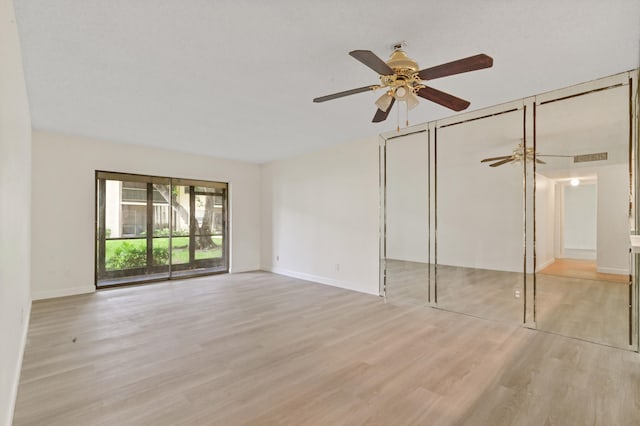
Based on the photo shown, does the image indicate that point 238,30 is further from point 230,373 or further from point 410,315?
point 410,315

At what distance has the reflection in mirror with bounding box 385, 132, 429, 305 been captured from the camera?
4750mm

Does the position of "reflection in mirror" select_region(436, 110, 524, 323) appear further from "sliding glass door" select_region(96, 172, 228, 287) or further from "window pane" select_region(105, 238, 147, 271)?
"window pane" select_region(105, 238, 147, 271)

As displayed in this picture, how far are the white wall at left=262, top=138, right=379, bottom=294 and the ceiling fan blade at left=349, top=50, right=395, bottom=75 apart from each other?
3122mm

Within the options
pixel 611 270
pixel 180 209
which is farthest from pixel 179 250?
pixel 611 270

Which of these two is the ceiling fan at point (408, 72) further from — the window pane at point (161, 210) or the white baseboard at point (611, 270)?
the window pane at point (161, 210)

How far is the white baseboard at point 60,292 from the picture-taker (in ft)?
15.4

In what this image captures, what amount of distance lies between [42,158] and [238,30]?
4.74 m

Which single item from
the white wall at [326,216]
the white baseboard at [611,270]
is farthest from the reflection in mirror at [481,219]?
the white wall at [326,216]

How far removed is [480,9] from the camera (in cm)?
198

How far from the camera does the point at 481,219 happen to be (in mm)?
4254

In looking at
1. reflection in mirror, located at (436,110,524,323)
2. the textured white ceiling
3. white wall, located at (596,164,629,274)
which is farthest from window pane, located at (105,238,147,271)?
white wall, located at (596,164,629,274)

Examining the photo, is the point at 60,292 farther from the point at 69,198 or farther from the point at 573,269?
the point at 573,269

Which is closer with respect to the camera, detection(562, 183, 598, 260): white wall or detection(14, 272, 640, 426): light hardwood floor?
detection(14, 272, 640, 426): light hardwood floor

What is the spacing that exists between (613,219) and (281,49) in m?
3.90
